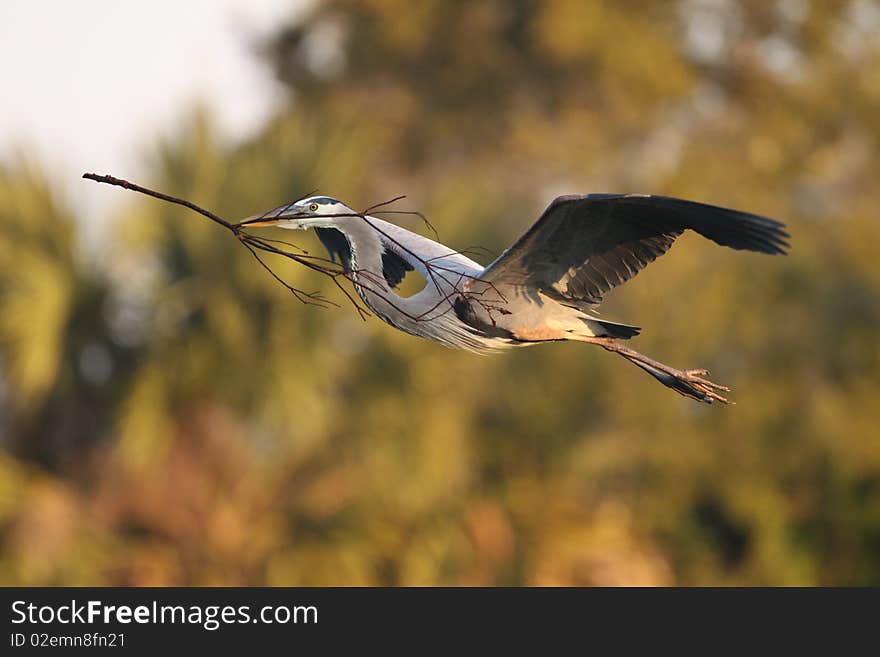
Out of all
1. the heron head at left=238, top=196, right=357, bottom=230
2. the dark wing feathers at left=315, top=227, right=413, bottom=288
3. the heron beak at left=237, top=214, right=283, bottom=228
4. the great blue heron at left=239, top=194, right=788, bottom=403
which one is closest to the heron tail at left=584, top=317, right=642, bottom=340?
the great blue heron at left=239, top=194, right=788, bottom=403

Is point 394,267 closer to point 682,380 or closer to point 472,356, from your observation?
point 682,380

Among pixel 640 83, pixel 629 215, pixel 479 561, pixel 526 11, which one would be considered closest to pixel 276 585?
pixel 479 561

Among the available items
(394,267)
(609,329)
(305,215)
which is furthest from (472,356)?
(305,215)

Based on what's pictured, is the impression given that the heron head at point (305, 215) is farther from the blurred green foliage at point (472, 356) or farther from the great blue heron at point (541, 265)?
the blurred green foliage at point (472, 356)

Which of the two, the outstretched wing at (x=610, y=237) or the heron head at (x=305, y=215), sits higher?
the outstretched wing at (x=610, y=237)

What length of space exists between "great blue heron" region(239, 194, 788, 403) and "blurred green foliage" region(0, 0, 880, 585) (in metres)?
11.0

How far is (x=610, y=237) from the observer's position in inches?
99.3

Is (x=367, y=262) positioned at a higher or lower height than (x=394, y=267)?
lower

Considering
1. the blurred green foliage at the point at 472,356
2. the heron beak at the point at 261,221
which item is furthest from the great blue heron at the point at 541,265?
the blurred green foliage at the point at 472,356

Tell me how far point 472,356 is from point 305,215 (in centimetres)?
1578

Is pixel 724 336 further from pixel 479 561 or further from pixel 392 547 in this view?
pixel 392 547

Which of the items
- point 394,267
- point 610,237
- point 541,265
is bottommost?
point 541,265

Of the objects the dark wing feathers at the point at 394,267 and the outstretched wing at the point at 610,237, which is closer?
the outstretched wing at the point at 610,237

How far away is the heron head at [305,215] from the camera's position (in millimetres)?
2145
